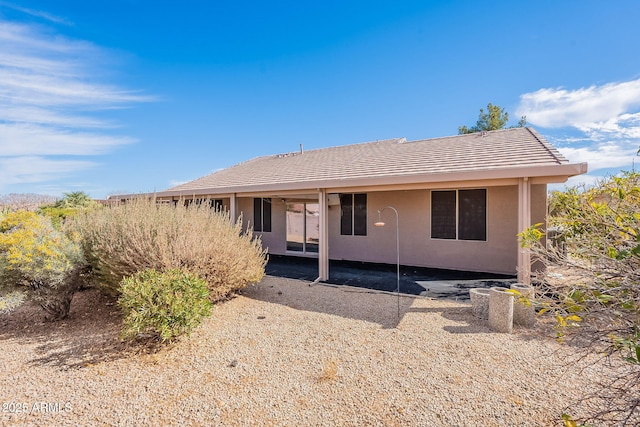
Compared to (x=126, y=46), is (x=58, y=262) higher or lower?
lower

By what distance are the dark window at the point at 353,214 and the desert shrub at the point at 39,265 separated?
7.96 metres

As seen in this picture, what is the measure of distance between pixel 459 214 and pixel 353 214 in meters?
3.69

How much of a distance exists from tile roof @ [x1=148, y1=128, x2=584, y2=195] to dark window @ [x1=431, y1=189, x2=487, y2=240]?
4.33 feet

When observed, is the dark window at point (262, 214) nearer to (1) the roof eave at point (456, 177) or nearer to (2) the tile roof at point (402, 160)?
(2) the tile roof at point (402, 160)

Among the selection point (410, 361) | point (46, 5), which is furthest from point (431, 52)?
point (46, 5)

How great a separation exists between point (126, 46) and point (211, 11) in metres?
3.36

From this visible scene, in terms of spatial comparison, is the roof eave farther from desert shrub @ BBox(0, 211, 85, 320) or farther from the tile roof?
desert shrub @ BBox(0, 211, 85, 320)

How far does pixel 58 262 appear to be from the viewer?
205 inches

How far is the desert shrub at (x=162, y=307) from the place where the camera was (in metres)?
4.04

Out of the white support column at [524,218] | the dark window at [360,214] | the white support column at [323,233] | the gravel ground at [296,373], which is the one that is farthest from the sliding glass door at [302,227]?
the white support column at [524,218]

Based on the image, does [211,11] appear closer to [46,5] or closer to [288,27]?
[288,27]

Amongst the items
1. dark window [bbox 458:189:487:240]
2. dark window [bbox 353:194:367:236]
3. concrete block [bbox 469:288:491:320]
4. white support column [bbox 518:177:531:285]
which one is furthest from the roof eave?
dark window [bbox 353:194:367:236]

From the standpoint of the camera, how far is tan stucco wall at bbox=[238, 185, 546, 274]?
8.55m

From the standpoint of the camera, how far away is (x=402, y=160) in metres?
9.52
